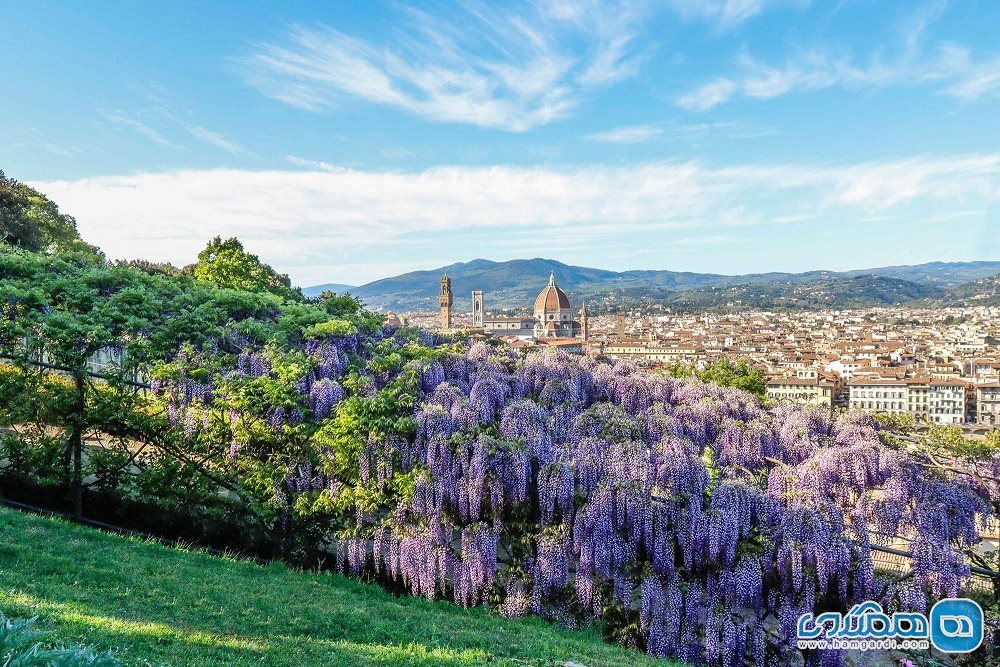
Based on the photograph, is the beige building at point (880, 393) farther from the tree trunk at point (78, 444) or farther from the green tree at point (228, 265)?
the tree trunk at point (78, 444)

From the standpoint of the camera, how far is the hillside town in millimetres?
72062

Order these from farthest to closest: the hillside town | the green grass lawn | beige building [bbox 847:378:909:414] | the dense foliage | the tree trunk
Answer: beige building [bbox 847:378:909:414] < the hillside town < the tree trunk < the dense foliage < the green grass lawn

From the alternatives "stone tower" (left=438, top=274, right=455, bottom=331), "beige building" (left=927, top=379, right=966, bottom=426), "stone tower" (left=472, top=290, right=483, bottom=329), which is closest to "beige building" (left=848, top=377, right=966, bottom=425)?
"beige building" (left=927, top=379, right=966, bottom=426)

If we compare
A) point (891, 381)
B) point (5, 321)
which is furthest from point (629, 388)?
point (891, 381)

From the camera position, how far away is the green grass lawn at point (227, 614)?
5055 mm

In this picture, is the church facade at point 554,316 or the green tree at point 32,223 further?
the church facade at point 554,316

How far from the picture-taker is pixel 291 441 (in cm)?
963

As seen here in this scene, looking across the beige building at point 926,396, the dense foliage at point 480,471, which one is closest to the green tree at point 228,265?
the dense foliage at point 480,471

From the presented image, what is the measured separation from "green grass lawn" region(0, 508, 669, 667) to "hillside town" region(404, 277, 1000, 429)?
1435 centimetres

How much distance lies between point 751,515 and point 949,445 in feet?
14.4
